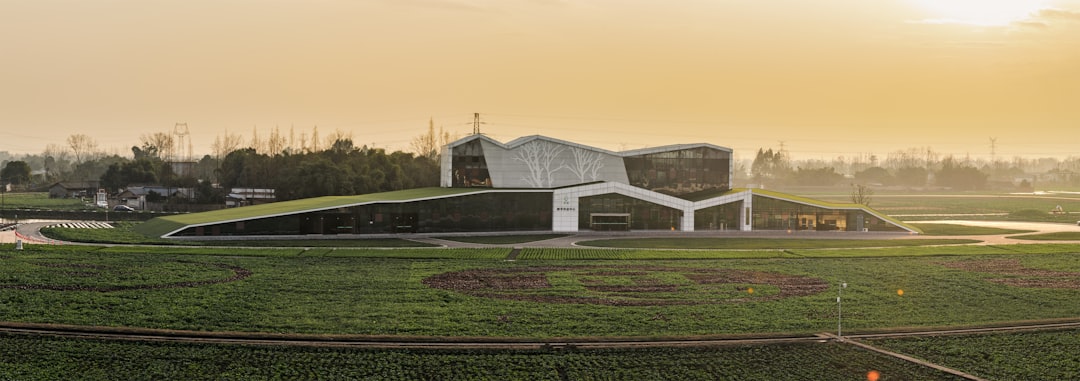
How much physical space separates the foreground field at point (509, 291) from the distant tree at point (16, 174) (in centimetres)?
12366

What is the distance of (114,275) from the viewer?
172ft

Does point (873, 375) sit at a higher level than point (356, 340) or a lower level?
lower

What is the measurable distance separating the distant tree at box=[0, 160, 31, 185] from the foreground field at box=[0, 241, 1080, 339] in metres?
124

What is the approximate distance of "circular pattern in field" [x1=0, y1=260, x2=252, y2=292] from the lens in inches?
1906

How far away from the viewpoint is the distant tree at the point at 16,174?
560ft

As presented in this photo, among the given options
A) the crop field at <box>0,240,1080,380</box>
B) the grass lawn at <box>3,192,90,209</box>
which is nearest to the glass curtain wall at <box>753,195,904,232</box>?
the crop field at <box>0,240,1080,380</box>

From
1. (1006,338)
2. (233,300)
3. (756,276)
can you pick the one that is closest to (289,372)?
(233,300)

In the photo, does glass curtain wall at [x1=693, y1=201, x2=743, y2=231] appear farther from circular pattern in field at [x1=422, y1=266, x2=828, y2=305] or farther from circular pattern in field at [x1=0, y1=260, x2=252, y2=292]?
circular pattern in field at [x1=0, y1=260, x2=252, y2=292]

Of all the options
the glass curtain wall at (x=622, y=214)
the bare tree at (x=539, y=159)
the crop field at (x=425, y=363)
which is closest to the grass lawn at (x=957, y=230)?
the glass curtain wall at (x=622, y=214)

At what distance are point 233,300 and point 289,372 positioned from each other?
14793 mm

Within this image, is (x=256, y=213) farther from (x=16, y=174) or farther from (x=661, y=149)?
(x=16, y=174)

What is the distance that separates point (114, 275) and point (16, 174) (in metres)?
141

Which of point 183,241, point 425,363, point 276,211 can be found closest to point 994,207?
point 276,211

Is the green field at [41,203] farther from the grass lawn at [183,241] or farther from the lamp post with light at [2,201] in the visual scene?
the grass lawn at [183,241]
